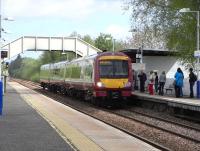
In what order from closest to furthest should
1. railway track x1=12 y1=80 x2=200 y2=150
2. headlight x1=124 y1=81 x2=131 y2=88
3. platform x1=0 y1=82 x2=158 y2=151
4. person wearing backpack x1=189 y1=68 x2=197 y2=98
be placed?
platform x1=0 y1=82 x2=158 y2=151 → railway track x1=12 y1=80 x2=200 y2=150 → person wearing backpack x1=189 y1=68 x2=197 y2=98 → headlight x1=124 y1=81 x2=131 y2=88

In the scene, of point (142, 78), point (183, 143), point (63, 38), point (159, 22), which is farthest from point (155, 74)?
point (63, 38)

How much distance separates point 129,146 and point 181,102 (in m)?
12.1

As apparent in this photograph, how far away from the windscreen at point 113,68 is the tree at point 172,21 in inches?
353

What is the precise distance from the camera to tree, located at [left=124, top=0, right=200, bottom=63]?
41.2m

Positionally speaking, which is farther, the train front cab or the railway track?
the train front cab

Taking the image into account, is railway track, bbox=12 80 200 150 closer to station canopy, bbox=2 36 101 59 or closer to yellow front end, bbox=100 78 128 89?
yellow front end, bbox=100 78 128 89

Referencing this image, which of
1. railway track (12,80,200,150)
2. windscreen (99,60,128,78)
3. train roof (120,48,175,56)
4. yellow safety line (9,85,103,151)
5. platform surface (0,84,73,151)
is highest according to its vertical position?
train roof (120,48,175,56)

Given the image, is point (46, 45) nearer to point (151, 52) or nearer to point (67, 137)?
point (151, 52)

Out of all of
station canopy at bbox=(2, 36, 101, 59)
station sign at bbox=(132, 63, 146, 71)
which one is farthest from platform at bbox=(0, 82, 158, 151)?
station canopy at bbox=(2, 36, 101, 59)

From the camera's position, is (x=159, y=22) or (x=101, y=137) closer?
(x=101, y=137)

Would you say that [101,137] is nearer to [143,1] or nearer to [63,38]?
[143,1]

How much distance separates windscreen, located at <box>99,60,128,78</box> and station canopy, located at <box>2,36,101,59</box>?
36.6 m

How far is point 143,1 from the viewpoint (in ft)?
150

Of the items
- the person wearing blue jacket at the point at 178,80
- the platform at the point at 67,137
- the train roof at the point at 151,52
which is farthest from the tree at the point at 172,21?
the platform at the point at 67,137
